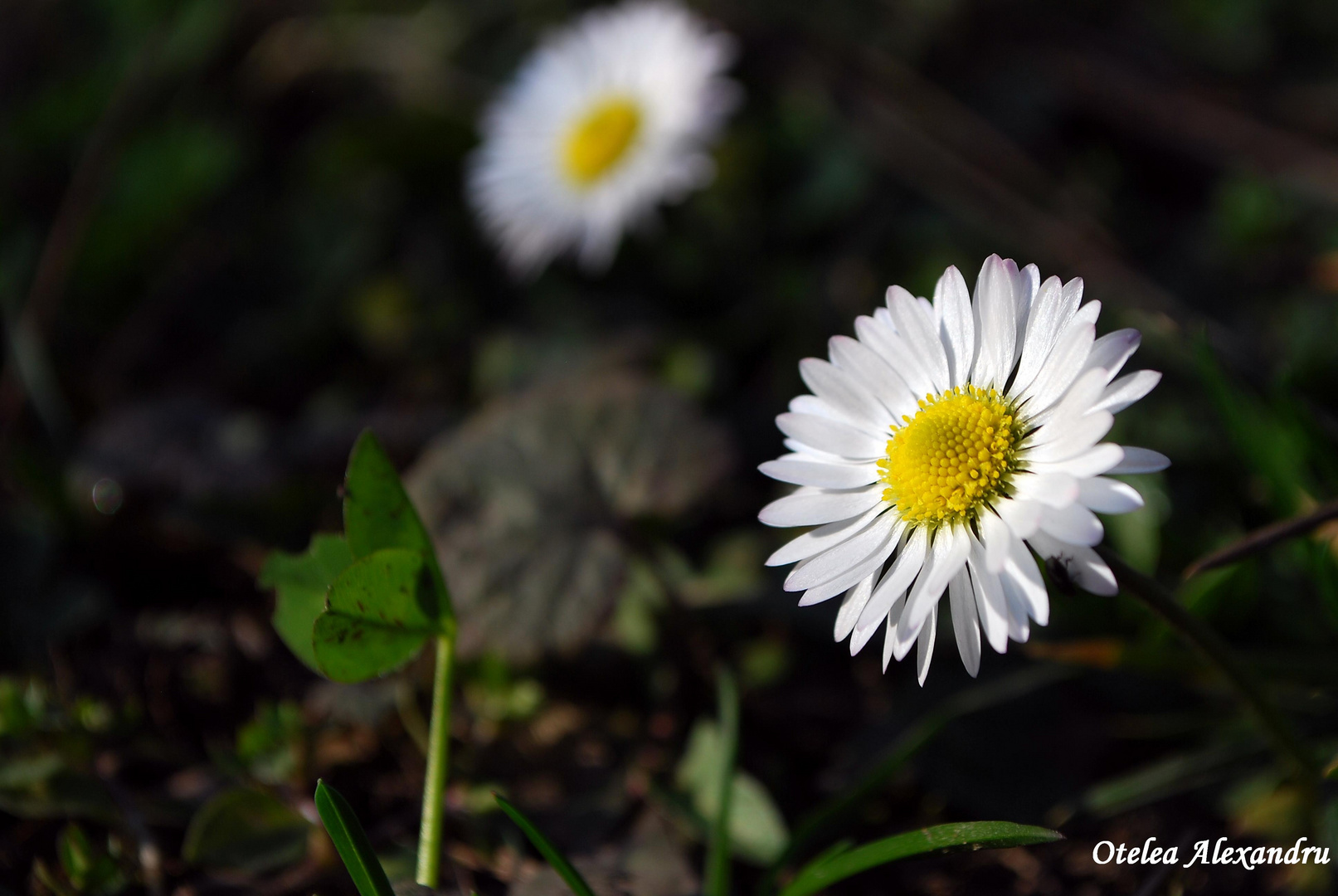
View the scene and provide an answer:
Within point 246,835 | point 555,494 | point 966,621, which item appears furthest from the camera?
point 555,494

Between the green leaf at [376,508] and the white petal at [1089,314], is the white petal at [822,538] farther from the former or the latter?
the green leaf at [376,508]

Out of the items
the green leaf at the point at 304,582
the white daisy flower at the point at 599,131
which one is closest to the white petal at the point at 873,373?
the green leaf at the point at 304,582

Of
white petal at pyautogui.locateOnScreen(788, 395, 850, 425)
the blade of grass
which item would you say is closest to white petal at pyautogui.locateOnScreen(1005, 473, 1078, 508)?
white petal at pyautogui.locateOnScreen(788, 395, 850, 425)

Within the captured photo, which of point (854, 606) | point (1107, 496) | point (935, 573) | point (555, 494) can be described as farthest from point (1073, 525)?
point (555, 494)

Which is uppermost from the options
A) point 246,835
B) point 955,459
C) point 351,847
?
point 955,459

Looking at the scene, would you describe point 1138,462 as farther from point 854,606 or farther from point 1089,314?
point 854,606

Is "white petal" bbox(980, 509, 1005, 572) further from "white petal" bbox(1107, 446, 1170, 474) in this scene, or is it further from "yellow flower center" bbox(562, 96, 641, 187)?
"yellow flower center" bbox(562, 96, 641, 187)

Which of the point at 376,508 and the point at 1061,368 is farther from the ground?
the point at 1061,368
